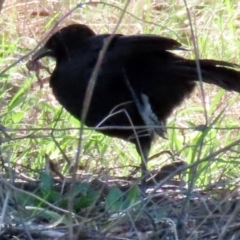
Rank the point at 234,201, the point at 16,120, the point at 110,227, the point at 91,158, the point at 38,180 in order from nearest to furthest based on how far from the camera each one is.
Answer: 1. the point at 110,227
2. the point at 234,201
3. the point at 38,180
4. the point at 91,158
5. the point at 16,120

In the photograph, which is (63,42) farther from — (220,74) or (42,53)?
(220,74)

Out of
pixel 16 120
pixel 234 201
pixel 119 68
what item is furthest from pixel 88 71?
pixel 234 201

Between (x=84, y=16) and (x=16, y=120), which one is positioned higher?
(x=84, y=16)

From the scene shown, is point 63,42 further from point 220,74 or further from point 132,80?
point 220,74

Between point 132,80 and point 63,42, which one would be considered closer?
point 132,80

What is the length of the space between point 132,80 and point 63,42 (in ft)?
1.54

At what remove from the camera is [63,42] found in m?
4.68

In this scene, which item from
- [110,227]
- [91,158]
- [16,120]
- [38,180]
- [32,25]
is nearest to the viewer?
[110,227]

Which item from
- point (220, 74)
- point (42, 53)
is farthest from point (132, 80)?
point (42, 53)

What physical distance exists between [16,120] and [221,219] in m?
1.80

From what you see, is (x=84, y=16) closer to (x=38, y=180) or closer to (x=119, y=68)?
(x=119, y=68)

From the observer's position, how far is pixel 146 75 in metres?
4.45

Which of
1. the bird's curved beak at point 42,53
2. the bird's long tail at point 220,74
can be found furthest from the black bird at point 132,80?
the bird's curved beak at point 42,53

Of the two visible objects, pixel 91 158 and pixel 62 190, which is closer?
pixel 62 190
